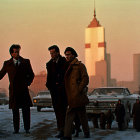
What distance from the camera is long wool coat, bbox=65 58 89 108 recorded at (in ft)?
23.2

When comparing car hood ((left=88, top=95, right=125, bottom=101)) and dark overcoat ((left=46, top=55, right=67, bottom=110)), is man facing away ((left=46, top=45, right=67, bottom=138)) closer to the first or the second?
dark overcoat ((left=46, top=55, right=67, bottom=110))

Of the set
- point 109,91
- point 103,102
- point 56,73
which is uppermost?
point 56,73

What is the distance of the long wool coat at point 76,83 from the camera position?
7086 mm

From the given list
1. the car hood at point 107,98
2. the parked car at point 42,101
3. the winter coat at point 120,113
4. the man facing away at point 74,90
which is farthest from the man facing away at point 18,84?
the parked car at point 42,101

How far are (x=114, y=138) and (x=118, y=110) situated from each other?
292 centimetres

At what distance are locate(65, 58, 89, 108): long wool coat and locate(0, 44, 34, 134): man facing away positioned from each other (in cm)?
124

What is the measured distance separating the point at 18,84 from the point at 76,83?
1.48 meters

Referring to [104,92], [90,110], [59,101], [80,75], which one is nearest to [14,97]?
[59,101]

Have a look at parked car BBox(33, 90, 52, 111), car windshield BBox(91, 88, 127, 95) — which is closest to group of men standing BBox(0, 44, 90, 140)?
car windshield BBox(91, 88, 127, 95)

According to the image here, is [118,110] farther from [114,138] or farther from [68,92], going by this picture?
[68,92]

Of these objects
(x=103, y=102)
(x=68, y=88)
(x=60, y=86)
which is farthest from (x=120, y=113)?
(x=68, y=88)

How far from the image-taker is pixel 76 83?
7148 mm

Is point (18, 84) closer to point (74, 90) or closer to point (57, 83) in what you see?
point (57, 83)

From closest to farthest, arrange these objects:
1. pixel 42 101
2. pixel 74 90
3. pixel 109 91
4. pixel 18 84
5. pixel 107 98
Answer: pixel 74 90
pixel 18 84
pixel 107 98
pixel 109 91
pixel 42 101
